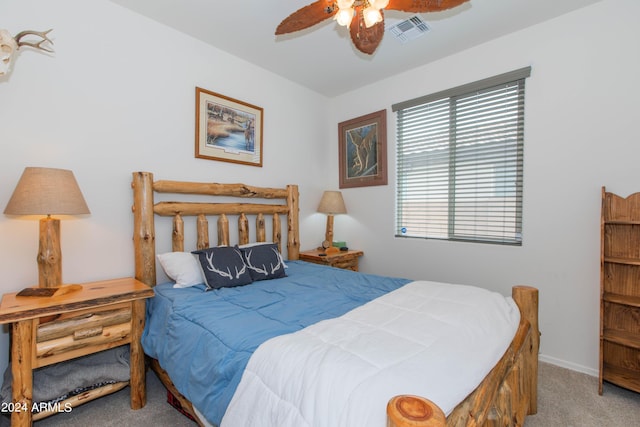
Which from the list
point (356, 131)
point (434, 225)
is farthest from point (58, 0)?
point (434, 225)

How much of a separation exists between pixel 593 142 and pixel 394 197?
1683 mm

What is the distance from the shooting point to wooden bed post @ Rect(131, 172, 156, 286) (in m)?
2.21

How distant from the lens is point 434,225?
9.89ft

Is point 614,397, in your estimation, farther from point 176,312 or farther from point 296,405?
point 176,312

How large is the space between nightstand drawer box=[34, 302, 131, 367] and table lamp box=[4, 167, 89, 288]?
333 mm

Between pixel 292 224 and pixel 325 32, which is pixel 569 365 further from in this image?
pixel 325 32

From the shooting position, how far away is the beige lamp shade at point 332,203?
354cm

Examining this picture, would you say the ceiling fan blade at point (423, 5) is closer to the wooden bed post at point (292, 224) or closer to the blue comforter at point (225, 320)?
the blue comforter at point (225, 320)

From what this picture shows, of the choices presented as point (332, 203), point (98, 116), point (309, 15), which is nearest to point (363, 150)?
point (332, 203)

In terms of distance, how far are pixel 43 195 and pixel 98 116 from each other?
810 millimetres

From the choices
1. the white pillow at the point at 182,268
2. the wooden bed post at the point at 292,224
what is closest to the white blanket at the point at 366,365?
the white pillow at the point at 182,268

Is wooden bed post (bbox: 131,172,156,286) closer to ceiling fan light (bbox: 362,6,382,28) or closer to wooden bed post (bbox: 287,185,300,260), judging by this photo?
wooden bed post (bbox: 287,185,300,260)

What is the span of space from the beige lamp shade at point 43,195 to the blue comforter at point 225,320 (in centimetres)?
78

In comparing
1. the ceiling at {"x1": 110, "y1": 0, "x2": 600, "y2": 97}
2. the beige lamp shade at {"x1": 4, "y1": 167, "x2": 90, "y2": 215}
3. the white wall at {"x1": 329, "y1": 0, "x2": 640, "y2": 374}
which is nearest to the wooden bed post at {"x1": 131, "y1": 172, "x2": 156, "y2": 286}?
the beige lamp shade at {"x1": 4, "y1": 167, "x2": 90, "y2": 215}
